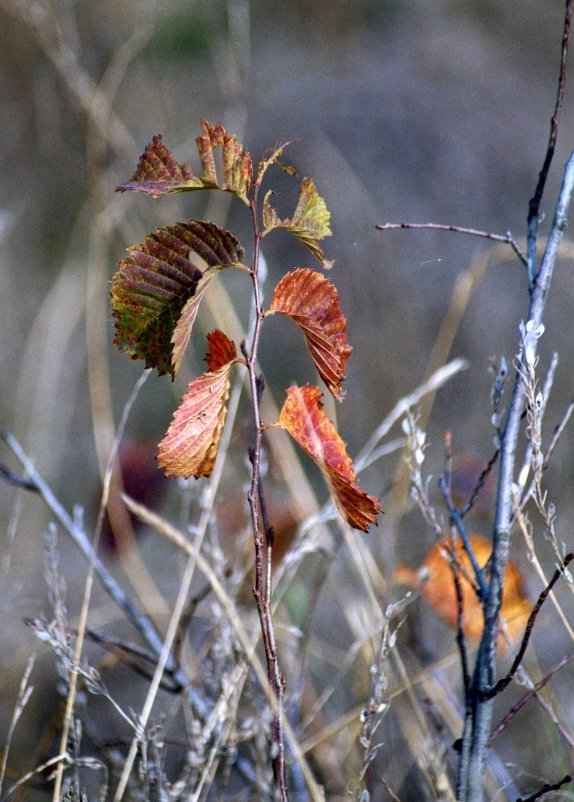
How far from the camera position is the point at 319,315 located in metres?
0.47

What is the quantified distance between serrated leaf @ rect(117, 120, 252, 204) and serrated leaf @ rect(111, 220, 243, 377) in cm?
2

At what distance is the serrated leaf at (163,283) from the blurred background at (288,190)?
111cm

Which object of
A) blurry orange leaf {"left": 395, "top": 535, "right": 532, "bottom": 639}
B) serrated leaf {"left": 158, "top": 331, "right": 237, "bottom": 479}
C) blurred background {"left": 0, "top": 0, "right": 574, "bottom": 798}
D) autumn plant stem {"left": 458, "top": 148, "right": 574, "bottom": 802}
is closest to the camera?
serrated leaf {"left": 158, "top": 331, "right": 237, "bottom": 479}

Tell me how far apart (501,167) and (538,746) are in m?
1.53

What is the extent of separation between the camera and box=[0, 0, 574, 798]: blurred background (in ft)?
6.06

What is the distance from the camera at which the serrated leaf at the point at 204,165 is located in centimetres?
44

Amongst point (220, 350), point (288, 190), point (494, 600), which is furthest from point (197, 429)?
point (288, 190)

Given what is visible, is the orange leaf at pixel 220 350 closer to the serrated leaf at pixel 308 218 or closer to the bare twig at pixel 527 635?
the serrated leaf at pixel 308 218

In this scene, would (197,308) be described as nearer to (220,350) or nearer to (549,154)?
(220,350)

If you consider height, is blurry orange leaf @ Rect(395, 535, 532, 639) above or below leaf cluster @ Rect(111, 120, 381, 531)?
below

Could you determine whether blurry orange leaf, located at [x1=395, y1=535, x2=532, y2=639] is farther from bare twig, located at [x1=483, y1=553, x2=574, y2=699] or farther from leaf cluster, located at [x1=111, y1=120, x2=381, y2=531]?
leaf cluster, located at [x1=111, y1=120, x2=381, y2=531]

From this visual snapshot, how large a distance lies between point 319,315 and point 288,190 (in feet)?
5.72

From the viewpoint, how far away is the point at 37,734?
1450 millimetres

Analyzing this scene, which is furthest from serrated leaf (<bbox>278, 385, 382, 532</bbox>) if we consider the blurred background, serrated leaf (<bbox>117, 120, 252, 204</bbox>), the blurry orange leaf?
the blurred background
